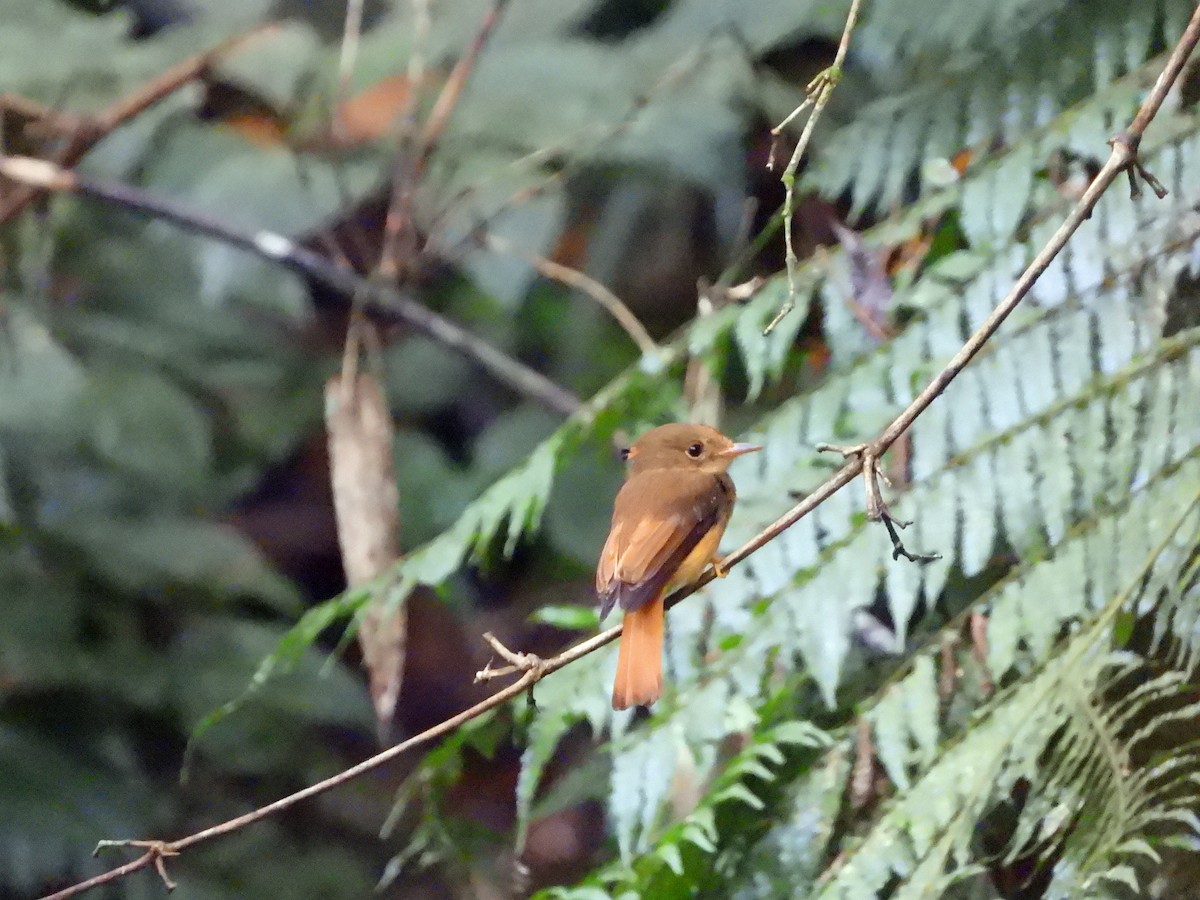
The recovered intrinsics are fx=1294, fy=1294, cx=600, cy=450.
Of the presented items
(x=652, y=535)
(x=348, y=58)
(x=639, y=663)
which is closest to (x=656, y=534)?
(x=652, y=535)

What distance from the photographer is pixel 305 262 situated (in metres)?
2.31

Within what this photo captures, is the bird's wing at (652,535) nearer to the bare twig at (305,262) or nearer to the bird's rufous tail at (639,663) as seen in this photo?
the bird's rufous tail at (639,663)

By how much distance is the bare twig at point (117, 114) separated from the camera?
2354 millimetres

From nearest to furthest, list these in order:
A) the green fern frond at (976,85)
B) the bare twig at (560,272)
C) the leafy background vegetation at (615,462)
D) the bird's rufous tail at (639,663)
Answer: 1. the bird's rufous tail at (639,663)
2. the leafy background vegetation at (615,462)
3. the green fern frond at (976,85)
4. the bare twig at (560,272)

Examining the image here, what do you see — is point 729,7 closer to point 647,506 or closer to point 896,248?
point 896,248

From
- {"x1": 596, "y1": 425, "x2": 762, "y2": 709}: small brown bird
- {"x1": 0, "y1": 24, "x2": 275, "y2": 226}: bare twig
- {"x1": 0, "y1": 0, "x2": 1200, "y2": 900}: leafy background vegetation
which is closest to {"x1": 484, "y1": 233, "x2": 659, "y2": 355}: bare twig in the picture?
{"x1": 0, "y1": 0, "x2": 1200, "y2": 900}: leafy background vegetation

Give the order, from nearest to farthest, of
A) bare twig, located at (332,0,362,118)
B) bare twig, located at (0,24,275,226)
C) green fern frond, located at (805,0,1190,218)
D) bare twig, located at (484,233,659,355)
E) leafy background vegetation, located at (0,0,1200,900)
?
leafy background vegetation, located at (0,0,1200,900) → green fern frond, located at (805,0,1190,218) → bare twig, located at (484,233,659,355) → bare twig, located at (0,24,275,226) → bare twig, located at (332,0,362,118)

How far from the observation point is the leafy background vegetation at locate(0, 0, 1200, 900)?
4.61 feet

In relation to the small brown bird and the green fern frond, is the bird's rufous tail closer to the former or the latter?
the small brown bird

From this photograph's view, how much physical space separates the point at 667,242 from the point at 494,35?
1.85 feet

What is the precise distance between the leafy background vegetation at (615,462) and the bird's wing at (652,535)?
30cm

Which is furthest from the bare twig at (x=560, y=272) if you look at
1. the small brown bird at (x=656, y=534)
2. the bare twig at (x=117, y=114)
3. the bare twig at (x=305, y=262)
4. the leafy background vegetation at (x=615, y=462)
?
the small brown bird at (x=656, y=534)

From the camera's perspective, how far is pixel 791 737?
1.42 meters

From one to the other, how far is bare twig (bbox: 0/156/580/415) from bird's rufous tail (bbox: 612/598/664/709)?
1130 mm
